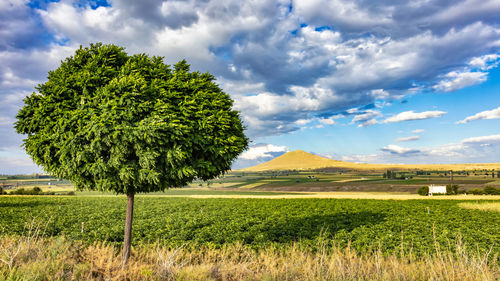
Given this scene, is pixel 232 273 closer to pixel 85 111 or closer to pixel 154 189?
pixel 154 189

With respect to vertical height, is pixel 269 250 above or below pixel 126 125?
below

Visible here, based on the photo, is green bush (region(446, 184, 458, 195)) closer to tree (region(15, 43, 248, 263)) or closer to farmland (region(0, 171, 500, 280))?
farmland (region(0, 171, 500, 280))

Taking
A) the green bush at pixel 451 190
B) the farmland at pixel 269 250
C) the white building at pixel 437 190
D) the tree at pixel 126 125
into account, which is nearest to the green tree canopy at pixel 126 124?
the tree at pixel 126 125

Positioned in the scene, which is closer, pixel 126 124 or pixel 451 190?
pixel 126 124

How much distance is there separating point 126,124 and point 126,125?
0.08 meters

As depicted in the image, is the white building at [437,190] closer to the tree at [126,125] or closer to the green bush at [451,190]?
the green bush at [451,190]

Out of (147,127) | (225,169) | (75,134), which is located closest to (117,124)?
(147,127)

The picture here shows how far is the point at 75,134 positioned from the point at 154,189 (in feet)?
10.3

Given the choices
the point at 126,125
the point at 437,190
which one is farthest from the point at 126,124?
the point at 437,190

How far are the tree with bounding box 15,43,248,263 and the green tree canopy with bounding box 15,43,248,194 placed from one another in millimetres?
32

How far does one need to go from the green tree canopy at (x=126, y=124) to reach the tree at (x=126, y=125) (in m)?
0.03

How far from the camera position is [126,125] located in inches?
341

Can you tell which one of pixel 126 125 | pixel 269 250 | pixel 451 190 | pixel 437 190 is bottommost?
pixel 451 190

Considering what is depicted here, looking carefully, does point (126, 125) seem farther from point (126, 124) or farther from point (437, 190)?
point (437, 190)
